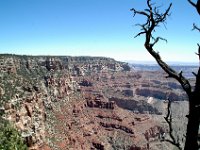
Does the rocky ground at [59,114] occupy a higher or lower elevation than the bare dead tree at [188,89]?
lower

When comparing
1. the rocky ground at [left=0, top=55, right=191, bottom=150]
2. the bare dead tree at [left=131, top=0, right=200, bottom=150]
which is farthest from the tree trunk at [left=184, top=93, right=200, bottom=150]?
the rocky ground at [left=0, top=55, right=191, bottom=150]

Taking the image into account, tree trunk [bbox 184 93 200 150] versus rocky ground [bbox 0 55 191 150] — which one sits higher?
tree trunk [bbox 184 93 200 150]

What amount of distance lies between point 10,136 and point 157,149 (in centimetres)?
10657

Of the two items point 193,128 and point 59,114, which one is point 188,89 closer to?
point 193,128

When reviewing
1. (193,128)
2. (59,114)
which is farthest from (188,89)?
(59,114)

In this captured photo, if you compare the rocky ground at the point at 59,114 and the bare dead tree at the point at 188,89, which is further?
the rocky ground at the point at 59,114

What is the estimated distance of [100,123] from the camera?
14550 centimetres

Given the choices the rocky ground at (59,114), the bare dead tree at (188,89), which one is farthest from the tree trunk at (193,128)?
the rocky ground at (59,114)

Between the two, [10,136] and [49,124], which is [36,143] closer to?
[49,124]

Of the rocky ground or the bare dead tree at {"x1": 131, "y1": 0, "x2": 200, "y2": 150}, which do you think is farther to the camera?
the rocky ground

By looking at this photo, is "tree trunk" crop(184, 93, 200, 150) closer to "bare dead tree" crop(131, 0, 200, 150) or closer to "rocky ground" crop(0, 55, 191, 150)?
"bare dead tree" crop(131, 0, 200, 150)

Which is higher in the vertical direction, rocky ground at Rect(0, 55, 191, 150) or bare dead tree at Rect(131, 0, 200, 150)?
bare dead tree at Rect(131, 0, 200, 150)

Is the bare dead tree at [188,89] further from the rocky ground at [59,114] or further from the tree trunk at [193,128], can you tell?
the rocky ground at [59,114]

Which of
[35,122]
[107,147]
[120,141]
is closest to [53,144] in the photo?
[35,122]
